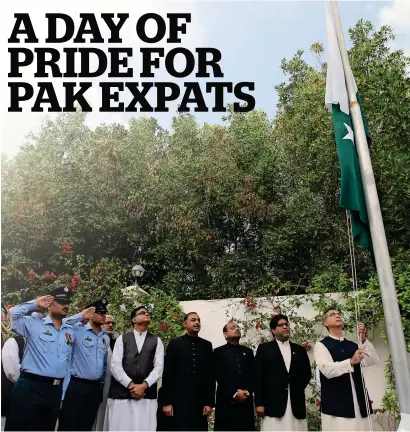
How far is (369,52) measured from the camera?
29.4 ft

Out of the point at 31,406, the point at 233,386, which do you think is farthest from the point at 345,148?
the point at 31,406

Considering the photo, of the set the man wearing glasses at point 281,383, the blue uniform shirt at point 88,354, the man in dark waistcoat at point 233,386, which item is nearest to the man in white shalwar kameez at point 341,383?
the man wearing glasses at point 281,383

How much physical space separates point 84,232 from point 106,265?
1.68 meters

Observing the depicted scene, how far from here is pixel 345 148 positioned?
3.87 meters

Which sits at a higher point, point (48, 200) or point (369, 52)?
point (369, 52)

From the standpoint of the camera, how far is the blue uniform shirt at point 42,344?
4.45 m

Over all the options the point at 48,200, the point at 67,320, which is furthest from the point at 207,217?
the point at 67,320

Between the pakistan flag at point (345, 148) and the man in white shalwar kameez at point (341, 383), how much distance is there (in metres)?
0.96

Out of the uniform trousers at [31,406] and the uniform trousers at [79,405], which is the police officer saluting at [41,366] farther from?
the uniform trousers at [79,405]

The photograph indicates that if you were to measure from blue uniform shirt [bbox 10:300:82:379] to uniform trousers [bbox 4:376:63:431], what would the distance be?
89mm

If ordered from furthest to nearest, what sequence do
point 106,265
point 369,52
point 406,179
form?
1. point 369,52
2. point 106,265
3. point 406,179

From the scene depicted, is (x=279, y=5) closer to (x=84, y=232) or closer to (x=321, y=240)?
(x=321, y=240)

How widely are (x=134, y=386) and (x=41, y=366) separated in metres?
0.73

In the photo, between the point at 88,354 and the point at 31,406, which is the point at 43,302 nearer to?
the point at 88,354
